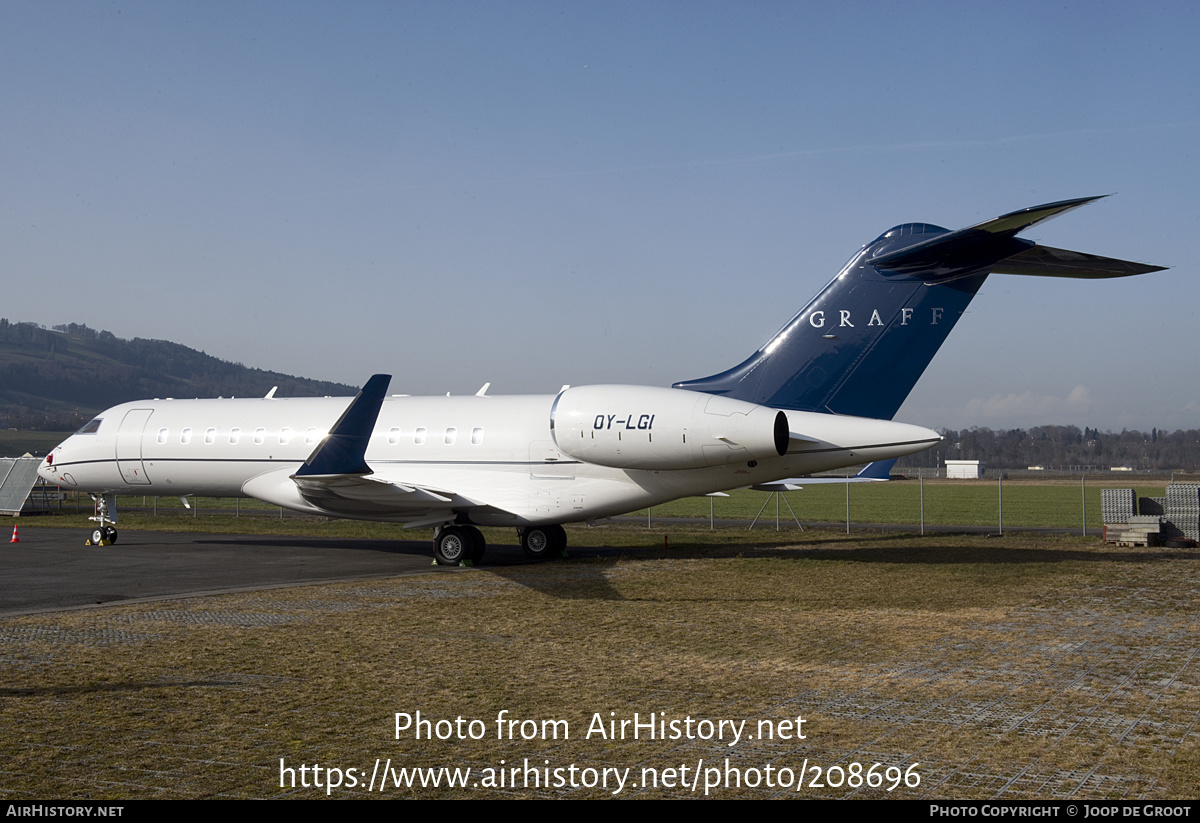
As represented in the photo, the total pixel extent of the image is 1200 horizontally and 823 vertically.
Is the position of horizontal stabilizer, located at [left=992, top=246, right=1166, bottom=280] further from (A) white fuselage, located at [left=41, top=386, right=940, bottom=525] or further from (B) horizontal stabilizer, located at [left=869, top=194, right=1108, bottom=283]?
(A) white fuselage, located at [left=41, top=386, right=940, bottom=525]

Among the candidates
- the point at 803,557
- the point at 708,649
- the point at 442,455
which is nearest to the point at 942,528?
the point at 803,557

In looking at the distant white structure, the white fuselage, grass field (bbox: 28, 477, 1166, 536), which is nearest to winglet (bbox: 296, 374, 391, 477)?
the white fuselage

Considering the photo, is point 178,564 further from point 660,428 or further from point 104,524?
point 660,428

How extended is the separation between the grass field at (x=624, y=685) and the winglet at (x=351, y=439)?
2001 millimetres

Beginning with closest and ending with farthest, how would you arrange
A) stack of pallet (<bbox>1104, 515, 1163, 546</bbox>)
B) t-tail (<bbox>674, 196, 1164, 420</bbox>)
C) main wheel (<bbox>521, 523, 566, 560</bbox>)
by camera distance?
t-tail (<bbox>674, 196, 1164, 420</bbox>) < main wheel (<bbox>521, 523, 566, 560</bbox>) < stack of pallet (<bbox>1104, 515, 1163, 546</bbox>)

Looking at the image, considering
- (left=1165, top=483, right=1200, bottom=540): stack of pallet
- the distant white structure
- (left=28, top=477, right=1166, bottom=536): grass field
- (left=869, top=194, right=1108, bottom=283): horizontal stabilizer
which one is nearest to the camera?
(left=869, top=194, right=1108, bottom=283): horizontal stabilizer

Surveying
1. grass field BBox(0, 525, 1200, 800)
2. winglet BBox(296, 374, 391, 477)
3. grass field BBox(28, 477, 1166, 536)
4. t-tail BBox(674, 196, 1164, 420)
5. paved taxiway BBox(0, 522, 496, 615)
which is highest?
t-tail BBox(674, 196, 1164, 420)

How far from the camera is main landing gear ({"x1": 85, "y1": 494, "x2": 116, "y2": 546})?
23.1m

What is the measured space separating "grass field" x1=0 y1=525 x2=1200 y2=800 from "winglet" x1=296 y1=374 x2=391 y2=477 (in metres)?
2.00

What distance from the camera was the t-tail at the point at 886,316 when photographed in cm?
1545

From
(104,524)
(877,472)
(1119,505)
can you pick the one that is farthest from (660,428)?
(1119,505)

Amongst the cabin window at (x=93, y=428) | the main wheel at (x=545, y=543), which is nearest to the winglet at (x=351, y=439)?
the main wheel at (x=545, y=543)

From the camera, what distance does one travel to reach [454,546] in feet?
62.7

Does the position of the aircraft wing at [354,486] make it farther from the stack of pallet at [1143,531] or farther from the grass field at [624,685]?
the stack of pallet at [1143,531]
